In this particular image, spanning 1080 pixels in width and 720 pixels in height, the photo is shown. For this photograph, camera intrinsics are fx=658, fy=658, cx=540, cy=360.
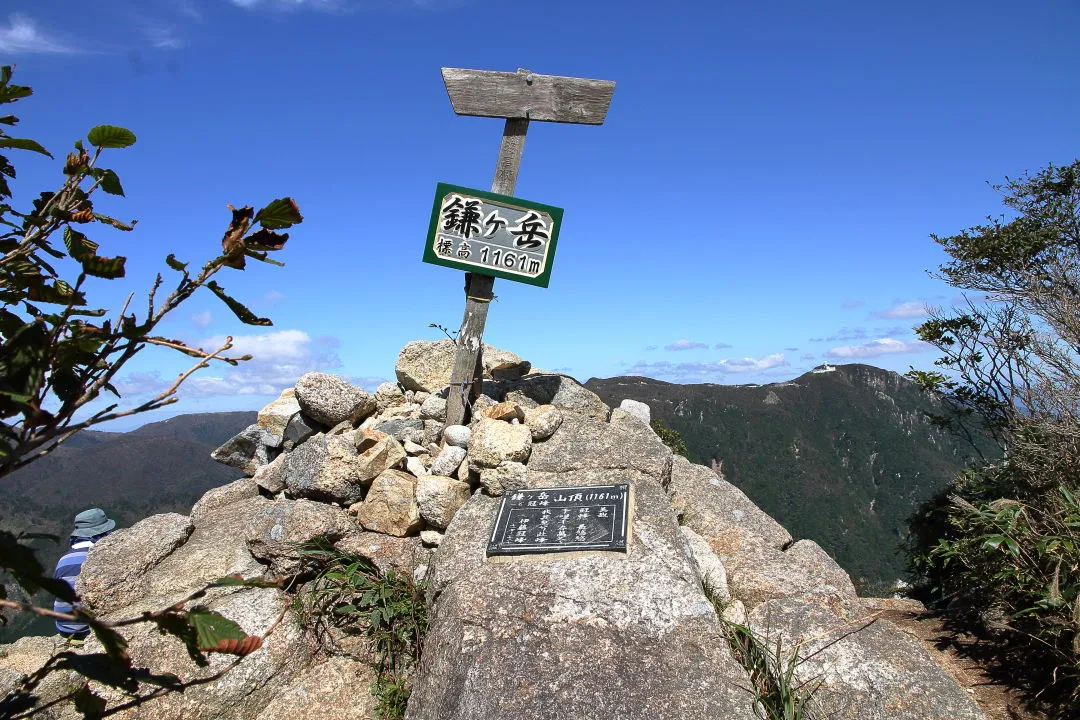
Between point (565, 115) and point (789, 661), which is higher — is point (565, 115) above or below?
above

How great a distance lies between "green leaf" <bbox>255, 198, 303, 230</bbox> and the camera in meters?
1.77

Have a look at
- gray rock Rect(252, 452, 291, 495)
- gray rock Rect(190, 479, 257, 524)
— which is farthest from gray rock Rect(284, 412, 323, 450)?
gray rock Rect(190, 479, 257, 524)

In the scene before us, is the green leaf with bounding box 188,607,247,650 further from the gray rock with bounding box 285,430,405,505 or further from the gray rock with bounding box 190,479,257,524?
the gray rock with bounding box 190,479,257,524

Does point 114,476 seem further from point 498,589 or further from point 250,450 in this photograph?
point 498,589

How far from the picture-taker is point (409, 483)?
6.07m

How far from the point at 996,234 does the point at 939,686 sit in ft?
28.6

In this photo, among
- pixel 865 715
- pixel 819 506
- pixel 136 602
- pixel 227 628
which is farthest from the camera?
pixel 819 506

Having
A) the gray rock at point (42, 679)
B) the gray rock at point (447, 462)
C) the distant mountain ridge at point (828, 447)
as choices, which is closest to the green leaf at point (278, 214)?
the gray rock at point (42, 679)

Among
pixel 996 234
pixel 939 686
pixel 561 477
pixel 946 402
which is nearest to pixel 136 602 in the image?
pixel 561 477

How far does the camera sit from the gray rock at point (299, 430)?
7.63m

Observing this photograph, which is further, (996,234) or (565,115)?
(996,234)

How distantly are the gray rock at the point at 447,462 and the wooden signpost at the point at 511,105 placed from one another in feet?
2.38

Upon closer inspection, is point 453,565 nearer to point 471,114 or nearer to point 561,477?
point 561,477

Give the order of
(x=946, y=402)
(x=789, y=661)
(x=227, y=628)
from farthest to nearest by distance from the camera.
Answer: (x=946, y=402) → (x=789, y=661) → (x=227, y=628)
